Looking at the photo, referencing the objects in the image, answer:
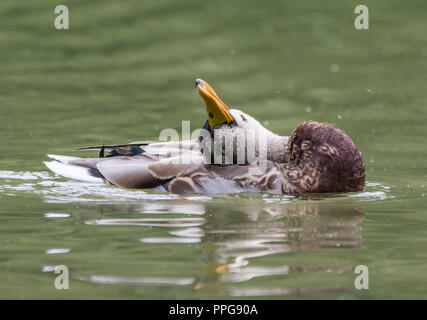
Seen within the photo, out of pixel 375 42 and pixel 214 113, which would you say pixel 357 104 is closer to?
pixel 375 42

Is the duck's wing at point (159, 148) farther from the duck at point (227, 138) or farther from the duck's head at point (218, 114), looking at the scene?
the duck's head at point (218, 114)

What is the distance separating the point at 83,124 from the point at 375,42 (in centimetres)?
557

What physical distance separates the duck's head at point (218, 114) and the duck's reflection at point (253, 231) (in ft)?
3.15

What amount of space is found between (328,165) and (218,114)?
118 centimetres

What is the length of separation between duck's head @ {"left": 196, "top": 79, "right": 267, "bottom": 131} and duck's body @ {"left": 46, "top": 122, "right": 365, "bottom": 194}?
40 centimetres

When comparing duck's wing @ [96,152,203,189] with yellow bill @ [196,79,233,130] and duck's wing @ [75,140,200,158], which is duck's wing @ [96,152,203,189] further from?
yellow bill @ [196,79,233,130]

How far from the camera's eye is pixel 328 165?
8.62 meters

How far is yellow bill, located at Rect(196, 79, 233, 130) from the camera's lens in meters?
8.42

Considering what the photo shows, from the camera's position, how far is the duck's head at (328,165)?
8.59 metres

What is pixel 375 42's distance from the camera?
1510 centimetres

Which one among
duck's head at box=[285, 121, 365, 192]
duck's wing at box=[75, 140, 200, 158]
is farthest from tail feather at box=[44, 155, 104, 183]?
duck's head at box=[285, 121, 365, 192]

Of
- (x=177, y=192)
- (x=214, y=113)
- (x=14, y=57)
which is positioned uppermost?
(x=14, y=57)

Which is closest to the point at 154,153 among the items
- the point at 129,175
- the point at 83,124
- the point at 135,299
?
the point at 129,175

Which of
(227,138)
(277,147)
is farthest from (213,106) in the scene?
(277,147)
